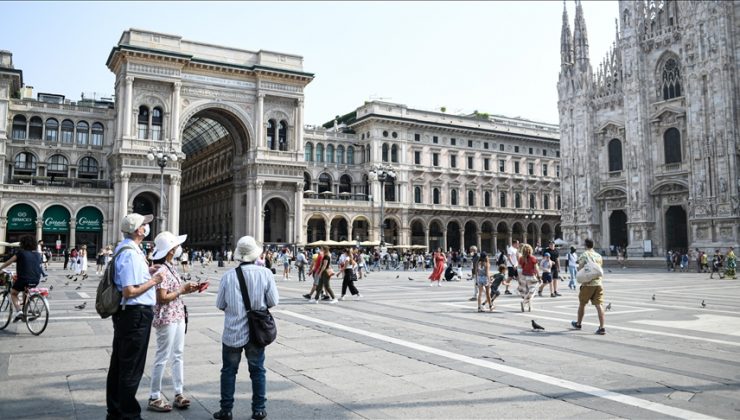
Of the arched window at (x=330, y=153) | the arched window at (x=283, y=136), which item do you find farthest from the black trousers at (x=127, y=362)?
the arched window at (x=330, y=153)

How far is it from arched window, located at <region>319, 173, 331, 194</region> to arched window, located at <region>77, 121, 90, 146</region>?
23.9 metres

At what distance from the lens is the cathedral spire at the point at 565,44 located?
5403 centimetres

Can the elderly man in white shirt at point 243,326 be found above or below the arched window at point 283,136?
below

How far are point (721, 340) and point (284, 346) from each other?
7.35 meters

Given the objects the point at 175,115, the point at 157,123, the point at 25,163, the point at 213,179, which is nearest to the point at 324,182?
the point at 213,179

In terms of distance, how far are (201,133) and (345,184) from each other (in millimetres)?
20037

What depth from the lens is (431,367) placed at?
7.41 m

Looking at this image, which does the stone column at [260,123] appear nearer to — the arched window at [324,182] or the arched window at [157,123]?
the arched window at [157,123]

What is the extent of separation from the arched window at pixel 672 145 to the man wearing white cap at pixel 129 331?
48.8 m

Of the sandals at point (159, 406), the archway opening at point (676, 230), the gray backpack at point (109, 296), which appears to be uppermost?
the archway opening at point (676, 230)

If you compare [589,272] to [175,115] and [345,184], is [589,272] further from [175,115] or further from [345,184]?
[345,184]

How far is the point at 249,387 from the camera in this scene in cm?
646

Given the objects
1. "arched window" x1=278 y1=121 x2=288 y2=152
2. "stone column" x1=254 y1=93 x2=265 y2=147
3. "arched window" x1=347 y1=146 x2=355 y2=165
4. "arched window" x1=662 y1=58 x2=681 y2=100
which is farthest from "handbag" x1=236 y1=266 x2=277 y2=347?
"arched window" x1=347 y1=146 x2=355 y2=165

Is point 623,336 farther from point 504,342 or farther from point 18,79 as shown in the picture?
point 18,79
